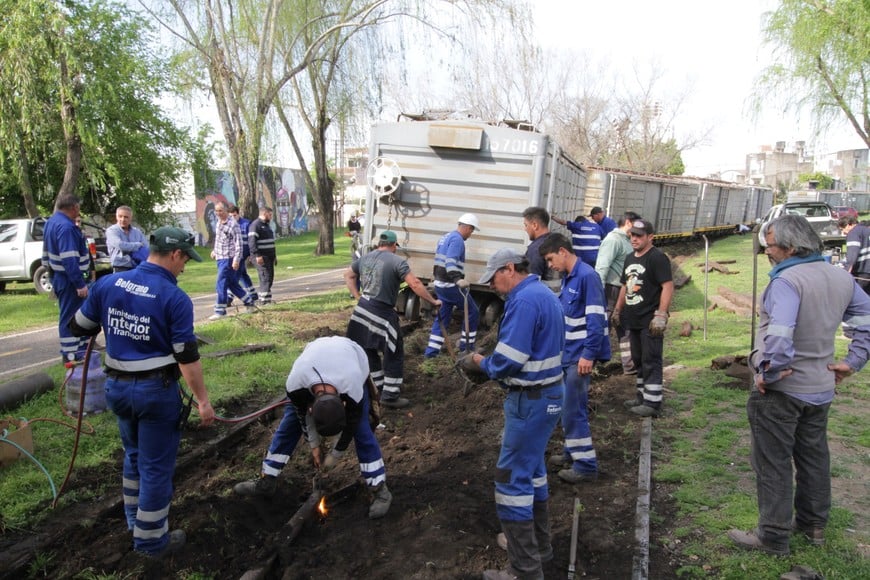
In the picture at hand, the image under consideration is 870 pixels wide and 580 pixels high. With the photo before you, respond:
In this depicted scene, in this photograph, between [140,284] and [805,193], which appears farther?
[805,193]

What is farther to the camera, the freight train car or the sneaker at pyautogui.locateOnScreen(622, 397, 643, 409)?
the freight train car

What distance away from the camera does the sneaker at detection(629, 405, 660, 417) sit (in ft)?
19.8

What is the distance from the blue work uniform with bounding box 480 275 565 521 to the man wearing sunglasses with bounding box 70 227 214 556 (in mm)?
1853

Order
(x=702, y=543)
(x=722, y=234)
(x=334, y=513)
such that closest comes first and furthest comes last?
(x=702, y=543), (x=334, y=513), (x=722, y=234)

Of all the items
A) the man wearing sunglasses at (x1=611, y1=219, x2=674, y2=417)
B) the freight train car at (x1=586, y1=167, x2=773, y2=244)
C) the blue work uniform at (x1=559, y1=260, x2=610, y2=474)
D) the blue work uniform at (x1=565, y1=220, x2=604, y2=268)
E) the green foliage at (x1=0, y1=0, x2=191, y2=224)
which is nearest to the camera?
the blue work uniform at (x1=559, y1=260, x2=610, y2=474)

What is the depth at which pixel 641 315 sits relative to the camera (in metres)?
5.96

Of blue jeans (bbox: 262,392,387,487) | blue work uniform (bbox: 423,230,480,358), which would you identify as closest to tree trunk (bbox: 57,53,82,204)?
blue work uniform (bbox: 423,230,480,358)

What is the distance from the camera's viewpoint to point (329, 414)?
3.41m

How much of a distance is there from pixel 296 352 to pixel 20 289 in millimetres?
11084

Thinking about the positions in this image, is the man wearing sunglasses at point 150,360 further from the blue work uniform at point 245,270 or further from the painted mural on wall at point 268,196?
the painted mural on wall at point 268,196

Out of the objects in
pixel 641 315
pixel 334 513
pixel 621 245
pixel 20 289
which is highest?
pixel 621 245

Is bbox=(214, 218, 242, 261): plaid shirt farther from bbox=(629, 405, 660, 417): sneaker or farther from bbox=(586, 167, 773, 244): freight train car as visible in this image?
bbox=(586, 167, 773, 244): freight train car

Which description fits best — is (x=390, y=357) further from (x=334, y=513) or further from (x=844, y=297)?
(x=844, y=297)

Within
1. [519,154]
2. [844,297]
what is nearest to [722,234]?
[519,154]
